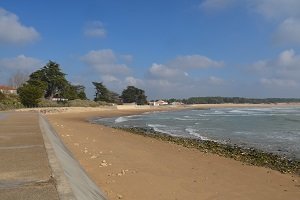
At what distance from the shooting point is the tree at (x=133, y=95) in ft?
438

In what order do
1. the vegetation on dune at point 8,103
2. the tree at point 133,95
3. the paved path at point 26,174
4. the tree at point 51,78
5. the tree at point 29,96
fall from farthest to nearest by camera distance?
1. the tree at point 133,95
2. the tree at point 51,78
3. the tree at point 29,96
4. the vegetation on dune at point 8,103
5. the paved path at point 26,174

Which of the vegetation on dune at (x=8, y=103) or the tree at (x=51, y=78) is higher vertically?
the tree at (x=51, y=78)

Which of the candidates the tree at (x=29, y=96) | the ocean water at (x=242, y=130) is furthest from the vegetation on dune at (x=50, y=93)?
the ocean water at (x=242, y=130)

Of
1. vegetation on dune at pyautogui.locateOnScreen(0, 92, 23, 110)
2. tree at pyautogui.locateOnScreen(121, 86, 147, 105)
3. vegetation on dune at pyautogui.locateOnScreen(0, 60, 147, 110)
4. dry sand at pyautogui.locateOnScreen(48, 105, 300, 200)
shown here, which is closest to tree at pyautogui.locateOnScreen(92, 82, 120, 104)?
vegetation on dune at pyautogui.locateOnScreen(0, 60, 147, 110)

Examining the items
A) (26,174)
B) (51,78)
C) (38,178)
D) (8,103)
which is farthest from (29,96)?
(38,178)

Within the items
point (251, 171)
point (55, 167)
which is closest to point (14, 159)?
point (55, 167)

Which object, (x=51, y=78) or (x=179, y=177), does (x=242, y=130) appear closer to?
(x=179, y=177)

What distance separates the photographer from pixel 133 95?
443 feet

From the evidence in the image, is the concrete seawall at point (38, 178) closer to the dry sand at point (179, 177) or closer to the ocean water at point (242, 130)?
the dry sand at point (179, 177)

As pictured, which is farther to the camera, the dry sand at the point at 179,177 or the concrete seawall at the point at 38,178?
the dry sand at the point at 179,177

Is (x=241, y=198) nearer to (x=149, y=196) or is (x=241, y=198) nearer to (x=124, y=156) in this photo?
(x=149, y=196)

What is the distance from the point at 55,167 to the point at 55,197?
1778mm

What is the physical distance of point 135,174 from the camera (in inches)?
369

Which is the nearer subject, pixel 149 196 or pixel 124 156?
pixel 149 196
